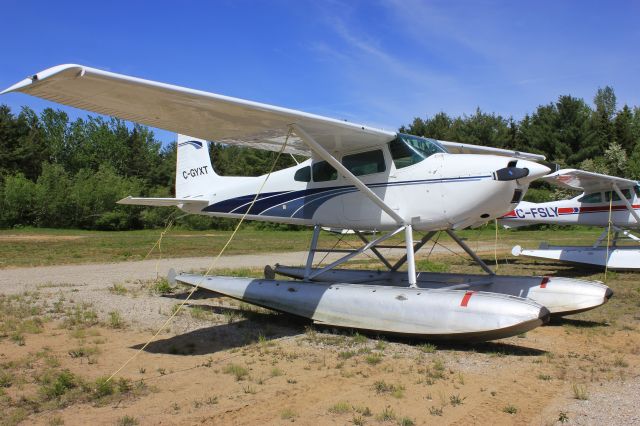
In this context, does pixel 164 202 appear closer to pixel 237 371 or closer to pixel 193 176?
pixel 193 176

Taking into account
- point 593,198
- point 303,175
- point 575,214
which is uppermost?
point 593,198

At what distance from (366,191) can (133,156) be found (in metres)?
71.3

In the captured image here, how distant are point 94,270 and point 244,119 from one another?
10.7 m

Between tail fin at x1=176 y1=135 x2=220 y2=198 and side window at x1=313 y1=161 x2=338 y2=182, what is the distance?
307 centimetres

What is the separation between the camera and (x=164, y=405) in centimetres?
450

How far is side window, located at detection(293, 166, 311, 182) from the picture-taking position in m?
9.35

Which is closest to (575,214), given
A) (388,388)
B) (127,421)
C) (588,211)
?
(588,211)

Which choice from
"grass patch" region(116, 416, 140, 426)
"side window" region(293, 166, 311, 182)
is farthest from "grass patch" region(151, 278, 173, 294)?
"grass patch" region(116, 416, 140, 426)

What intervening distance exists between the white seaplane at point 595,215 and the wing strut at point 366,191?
7539 millimetres

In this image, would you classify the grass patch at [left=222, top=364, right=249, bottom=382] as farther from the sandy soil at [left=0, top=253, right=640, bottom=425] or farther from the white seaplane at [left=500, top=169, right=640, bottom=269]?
the white seaplane at [left=500, top=169, right=640, bottom=269]

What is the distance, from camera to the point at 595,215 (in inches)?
658

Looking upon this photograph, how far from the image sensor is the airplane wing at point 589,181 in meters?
14.5

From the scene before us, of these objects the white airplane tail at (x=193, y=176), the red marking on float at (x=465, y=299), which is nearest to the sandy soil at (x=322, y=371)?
the red marking on float at (x=465, y=299)

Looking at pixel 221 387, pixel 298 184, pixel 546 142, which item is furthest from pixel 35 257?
pixel 546 142
